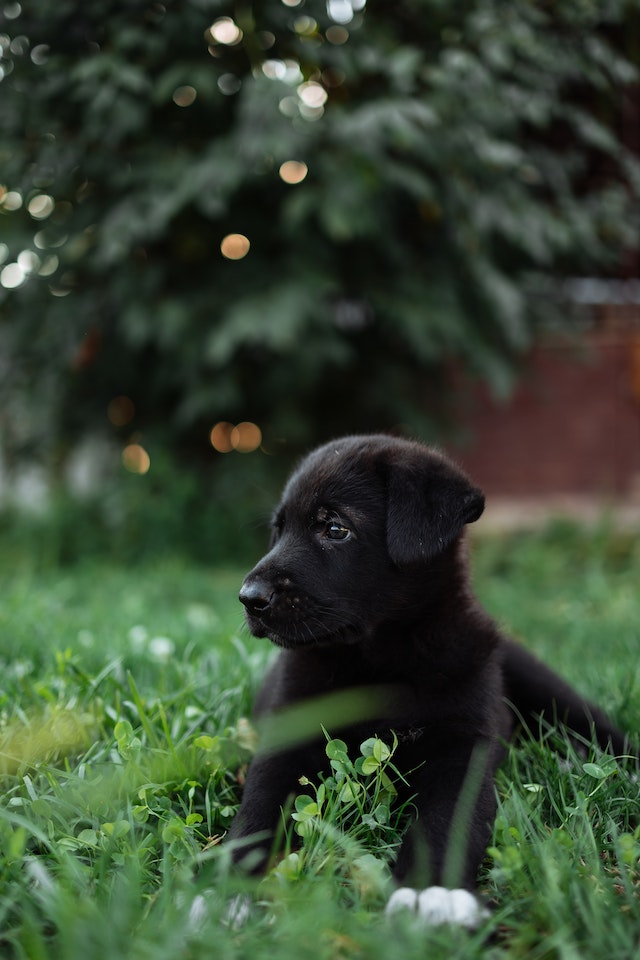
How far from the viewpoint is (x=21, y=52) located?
4.82 m

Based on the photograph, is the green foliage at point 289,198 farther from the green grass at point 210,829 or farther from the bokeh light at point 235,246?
the green grass at point 210,829

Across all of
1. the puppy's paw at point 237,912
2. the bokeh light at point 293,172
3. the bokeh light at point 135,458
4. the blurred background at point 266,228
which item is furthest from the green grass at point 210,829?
the bokeh light at point 293,172

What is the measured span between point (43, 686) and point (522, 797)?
1254 millimetres

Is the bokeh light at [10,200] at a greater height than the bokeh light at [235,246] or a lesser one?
greater

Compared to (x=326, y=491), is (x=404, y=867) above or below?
below

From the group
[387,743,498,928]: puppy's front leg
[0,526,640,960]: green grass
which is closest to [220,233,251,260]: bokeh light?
[0,526,640,960]: green grass

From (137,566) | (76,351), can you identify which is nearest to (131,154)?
(76,351)

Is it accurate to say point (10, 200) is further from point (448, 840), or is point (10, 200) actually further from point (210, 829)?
point (448, 840)

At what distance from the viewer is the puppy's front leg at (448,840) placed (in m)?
1.46

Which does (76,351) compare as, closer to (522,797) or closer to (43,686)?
(43,686)

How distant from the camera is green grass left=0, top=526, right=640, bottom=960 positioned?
1353 millimetres

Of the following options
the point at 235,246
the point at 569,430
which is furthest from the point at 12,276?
the point at 569,430

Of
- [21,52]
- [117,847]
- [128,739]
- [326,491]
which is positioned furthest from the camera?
[21,52]

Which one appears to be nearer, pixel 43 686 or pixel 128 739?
pixel 128 739
